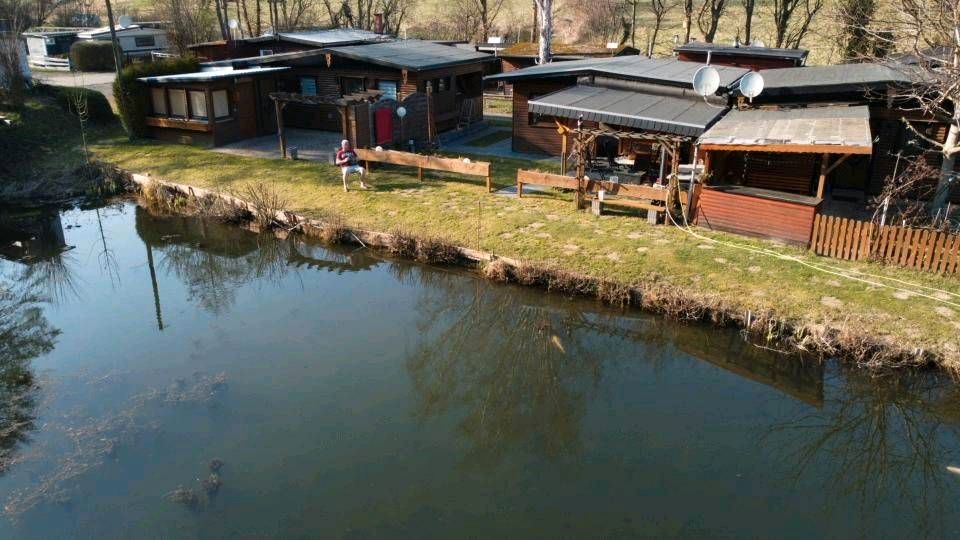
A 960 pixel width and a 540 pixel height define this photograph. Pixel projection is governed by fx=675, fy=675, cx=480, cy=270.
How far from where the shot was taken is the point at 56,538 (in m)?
8.05

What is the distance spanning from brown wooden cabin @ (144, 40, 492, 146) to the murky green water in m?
11.3

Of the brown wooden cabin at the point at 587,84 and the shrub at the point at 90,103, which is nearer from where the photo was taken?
the brown wooden cabin at the point at 587,84

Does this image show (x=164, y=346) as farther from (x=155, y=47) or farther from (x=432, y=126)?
(x=155, y=47)

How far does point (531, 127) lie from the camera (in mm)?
24547

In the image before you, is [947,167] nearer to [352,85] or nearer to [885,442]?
[885,442]

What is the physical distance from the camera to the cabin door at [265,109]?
88.0 feet

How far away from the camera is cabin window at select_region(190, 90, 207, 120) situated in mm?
24656

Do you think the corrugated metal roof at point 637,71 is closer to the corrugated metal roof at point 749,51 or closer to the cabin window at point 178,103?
the corrugated metal roof at point 749,51

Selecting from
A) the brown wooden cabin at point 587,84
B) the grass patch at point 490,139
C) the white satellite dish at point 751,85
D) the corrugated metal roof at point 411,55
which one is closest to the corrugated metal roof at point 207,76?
the corrugated metal roof at point 411,55

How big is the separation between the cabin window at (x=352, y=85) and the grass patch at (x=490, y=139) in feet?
15.8

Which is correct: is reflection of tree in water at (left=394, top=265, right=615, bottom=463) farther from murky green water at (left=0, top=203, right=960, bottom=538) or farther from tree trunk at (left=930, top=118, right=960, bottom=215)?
tree trunk at (left=930, top=118, right=960, bottom=215)

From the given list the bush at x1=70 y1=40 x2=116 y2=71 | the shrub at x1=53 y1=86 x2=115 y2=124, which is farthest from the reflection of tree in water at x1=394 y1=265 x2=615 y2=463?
the bush at x1=70 y1=40 x2=116 y2=71

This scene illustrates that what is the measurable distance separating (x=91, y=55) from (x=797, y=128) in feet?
141

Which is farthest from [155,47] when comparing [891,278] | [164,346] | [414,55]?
[891,278]
